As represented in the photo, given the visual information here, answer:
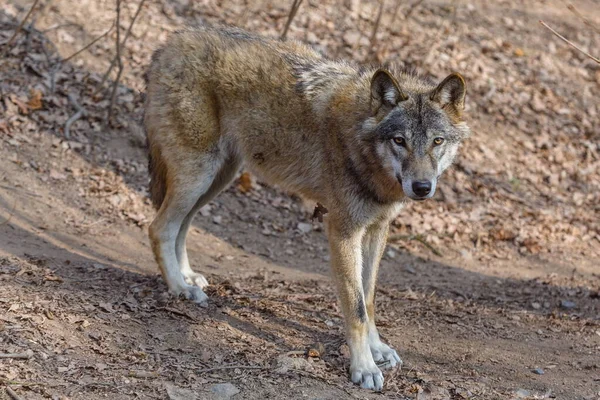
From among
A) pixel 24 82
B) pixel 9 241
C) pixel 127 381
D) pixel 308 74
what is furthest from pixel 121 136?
pixel 127 381

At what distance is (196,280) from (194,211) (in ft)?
2.24

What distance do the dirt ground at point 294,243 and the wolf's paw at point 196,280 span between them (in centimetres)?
12

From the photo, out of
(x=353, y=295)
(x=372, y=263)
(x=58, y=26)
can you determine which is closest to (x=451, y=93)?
(x=372, y=263)

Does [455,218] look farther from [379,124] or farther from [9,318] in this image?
[9,318]

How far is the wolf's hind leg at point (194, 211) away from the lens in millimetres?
6762

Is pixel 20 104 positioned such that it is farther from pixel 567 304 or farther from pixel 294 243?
pixel 567 304

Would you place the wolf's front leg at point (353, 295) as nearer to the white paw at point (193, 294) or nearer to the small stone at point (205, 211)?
the white paw at point (193, 294)

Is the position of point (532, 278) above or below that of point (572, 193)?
below

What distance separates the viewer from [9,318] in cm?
514

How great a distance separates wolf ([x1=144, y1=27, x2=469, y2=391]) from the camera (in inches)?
215

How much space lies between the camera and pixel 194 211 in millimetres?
6949

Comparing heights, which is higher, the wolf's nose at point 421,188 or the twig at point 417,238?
the wolf's nose at point 421,188

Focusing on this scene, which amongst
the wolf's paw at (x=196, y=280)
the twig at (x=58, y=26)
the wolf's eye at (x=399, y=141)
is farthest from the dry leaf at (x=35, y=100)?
the wolf's eye at (x=399, y=141)

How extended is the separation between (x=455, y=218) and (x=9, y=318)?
610 cm
